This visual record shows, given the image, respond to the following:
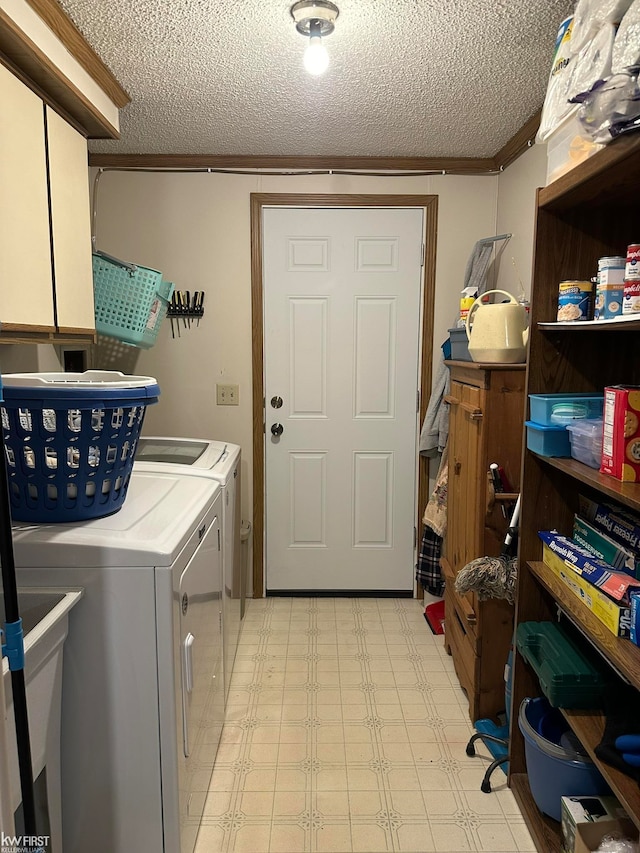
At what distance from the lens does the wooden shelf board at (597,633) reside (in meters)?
1.24

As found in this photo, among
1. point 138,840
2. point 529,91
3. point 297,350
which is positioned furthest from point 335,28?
point 138,840

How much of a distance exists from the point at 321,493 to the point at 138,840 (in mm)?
2036

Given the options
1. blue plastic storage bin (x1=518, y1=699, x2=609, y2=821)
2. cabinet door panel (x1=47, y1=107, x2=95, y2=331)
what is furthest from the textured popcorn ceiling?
blue plastic storage bin (x1=518, y1=699, x2=609, y2=821)

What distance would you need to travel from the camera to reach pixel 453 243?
10.2 feet

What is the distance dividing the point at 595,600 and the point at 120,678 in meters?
1.13

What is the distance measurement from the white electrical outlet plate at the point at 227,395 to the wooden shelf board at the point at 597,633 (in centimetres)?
190

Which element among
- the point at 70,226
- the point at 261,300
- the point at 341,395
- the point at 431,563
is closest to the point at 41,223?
the point at 70,226

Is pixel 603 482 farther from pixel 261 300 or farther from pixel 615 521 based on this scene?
pixel 261 300

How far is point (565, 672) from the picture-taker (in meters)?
1.54

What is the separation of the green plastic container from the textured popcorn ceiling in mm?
1755

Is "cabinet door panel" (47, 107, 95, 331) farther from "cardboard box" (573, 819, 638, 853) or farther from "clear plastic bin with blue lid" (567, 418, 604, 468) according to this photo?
"cardboard box" (573, 819, 638, 853)

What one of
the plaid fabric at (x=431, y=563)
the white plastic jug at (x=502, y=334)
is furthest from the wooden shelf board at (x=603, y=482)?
the plaid fabric at (x=431, y=563)

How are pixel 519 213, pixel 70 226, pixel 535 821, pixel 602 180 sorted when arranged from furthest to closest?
pixel 519 213
pixel 70 226
pixel 535 821
pixel 602 180

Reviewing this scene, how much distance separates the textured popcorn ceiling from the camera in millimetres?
1683
